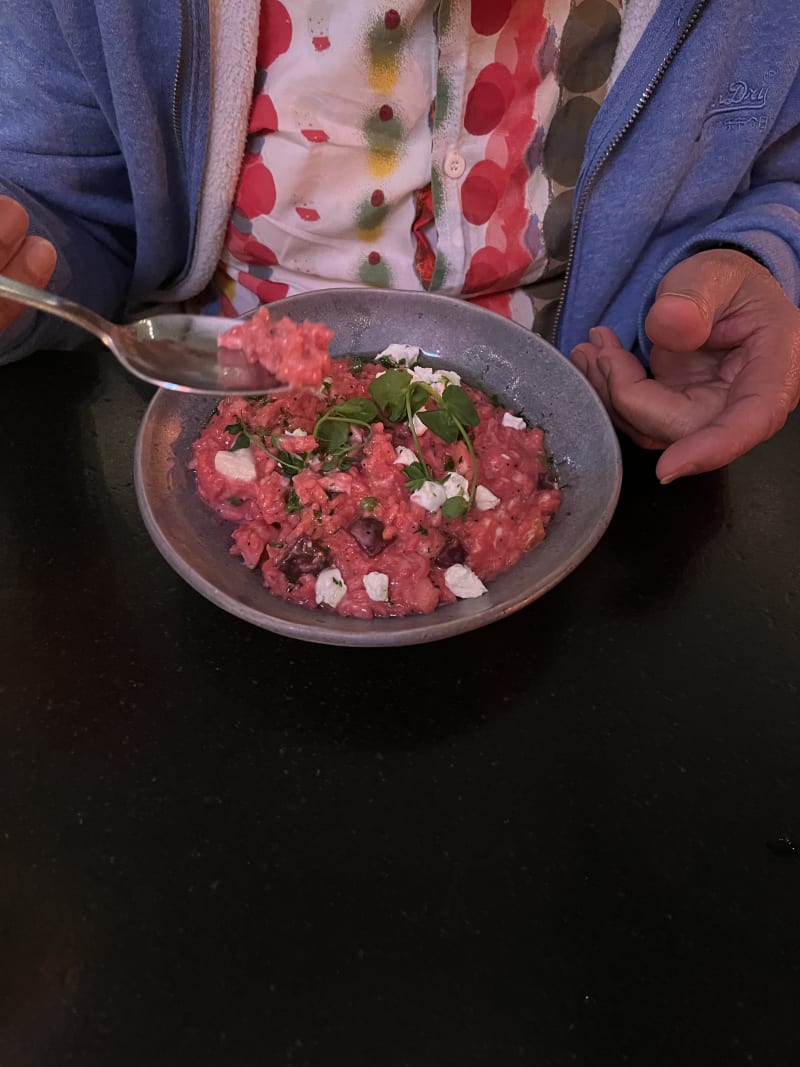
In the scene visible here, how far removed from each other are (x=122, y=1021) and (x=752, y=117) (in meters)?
1.52

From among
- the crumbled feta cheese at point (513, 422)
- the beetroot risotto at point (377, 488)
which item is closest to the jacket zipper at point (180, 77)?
the beetroot risotto at point (377, 488)

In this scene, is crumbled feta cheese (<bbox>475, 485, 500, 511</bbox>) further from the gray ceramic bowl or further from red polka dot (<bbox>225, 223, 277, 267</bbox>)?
red polka dot (<bbox>225, 223, 277, 267</bbox>)

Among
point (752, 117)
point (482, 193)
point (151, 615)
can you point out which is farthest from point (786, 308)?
point (151, 615)

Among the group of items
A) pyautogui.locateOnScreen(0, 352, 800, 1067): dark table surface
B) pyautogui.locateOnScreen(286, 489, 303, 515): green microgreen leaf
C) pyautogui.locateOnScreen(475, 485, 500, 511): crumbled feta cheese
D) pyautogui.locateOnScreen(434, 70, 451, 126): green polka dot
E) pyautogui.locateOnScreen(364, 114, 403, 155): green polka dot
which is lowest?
pyautogui.locateOnScreen(0, 352, 800, 1067): dark table surface

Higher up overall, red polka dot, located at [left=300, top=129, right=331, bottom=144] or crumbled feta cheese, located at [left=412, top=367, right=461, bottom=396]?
red polka dot, located at [left=300, top=129, right=331, bottom=144]

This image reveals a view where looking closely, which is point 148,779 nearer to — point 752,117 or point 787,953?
point 787,953

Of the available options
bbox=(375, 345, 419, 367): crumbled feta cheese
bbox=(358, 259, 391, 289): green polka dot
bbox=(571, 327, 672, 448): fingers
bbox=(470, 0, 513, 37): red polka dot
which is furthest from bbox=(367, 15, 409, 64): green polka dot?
bbox=(571, 327, 672, 448): fingers

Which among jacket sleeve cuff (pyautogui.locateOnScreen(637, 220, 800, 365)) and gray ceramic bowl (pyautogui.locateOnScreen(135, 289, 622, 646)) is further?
jacket sleeve cuff (pyautogui.locateOnScreen(637, 220, 800, 365))

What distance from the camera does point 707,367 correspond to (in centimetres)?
119

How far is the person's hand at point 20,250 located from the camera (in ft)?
3.19

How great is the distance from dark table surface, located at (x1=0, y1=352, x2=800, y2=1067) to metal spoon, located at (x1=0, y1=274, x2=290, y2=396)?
0.88 ft

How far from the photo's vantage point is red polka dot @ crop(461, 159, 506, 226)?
1231 millimetres

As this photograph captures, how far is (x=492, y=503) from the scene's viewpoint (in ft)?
3.25

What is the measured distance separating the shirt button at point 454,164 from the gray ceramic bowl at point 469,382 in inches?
8.5
